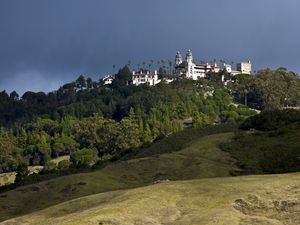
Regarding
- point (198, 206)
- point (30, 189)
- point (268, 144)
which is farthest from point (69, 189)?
point (268, 144)

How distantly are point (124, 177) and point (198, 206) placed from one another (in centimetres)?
2891

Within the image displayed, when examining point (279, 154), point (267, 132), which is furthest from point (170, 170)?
point (267, 132)

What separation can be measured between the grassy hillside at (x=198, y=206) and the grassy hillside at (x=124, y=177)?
13826 mm

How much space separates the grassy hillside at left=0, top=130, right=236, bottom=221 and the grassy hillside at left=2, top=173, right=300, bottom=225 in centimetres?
1383

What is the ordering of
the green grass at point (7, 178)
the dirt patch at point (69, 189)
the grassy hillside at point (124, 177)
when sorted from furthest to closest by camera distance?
the green grass at point (7, 178)
the dirt patch at point (69, 189)
the grassy hillside at point (124, 177)

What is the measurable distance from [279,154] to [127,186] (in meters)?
20.2

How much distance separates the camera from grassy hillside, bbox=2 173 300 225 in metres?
34.1

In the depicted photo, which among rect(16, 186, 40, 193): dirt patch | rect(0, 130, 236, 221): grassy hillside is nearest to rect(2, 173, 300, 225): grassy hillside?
rect(0, 130, 236, 221): grassy hillside

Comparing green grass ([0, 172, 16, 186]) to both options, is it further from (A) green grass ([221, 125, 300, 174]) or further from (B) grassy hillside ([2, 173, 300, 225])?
(B) grassy hillside ([2, 173, 300, 225])

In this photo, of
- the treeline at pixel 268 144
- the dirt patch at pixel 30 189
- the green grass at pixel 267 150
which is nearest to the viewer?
the dirt patch at pixel 30 189

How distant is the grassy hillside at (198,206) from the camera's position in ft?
112

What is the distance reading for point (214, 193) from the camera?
39125 millimetres

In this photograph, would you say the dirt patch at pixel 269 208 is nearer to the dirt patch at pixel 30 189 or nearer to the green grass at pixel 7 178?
the dirt patch at pixel 30 189

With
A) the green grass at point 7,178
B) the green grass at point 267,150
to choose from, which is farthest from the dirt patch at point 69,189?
the green grass at point 7,178
